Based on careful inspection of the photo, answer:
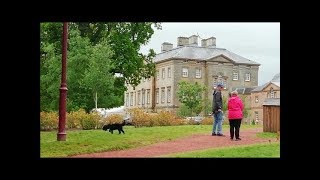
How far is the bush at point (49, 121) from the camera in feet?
28.5

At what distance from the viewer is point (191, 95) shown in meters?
9.46

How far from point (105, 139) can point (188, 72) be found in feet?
9.10

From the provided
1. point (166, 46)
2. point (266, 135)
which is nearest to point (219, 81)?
point (266, 135)

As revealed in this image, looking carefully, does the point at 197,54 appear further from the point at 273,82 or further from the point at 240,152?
the point at 240,152

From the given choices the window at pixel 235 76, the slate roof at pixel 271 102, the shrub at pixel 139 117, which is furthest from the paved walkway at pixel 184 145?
the shrub at pixel 139 117

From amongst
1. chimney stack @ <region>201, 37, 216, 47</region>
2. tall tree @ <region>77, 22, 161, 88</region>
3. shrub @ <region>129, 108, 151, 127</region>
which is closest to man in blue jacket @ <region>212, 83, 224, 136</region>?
chimney stack @ <region>201, 37, 216, 47</region>

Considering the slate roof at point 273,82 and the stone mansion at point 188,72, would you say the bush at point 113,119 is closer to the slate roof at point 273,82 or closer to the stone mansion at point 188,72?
the stone mansion at point 188,72

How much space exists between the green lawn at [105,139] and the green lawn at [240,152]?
1.00 m

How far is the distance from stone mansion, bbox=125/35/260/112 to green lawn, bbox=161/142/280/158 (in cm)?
146
